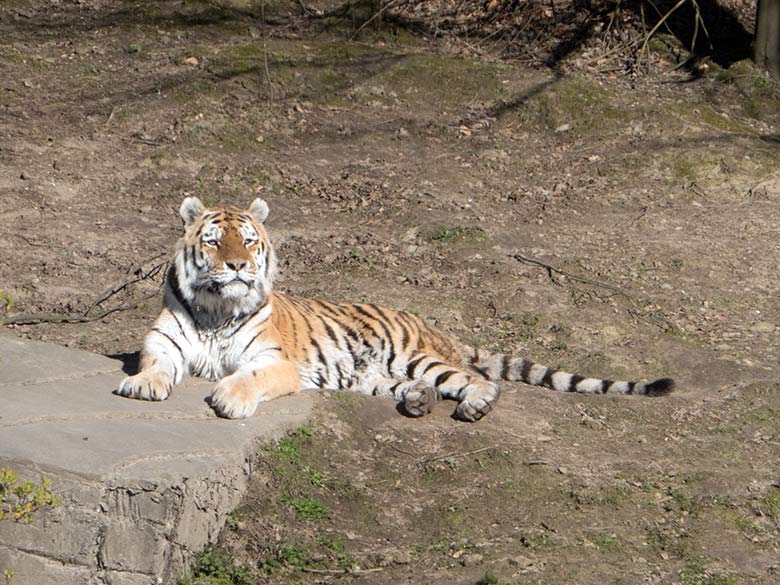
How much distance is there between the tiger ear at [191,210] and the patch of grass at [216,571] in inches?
78.5

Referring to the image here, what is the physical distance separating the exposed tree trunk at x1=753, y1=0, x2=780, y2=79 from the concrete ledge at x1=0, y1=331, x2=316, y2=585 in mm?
7968

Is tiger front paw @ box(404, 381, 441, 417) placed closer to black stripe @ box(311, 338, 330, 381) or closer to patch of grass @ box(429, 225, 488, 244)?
black stripe @ box(311, 338, 330, 381)

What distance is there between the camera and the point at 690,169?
9719 millimetres

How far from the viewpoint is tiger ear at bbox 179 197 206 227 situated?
18.9 feet

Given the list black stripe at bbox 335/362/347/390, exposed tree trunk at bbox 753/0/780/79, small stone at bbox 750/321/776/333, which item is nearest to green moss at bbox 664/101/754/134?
exposed tree trunk at bbox 753/0/780/79

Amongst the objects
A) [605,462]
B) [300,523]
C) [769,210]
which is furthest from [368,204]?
[300,523]

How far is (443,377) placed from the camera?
19.9ft

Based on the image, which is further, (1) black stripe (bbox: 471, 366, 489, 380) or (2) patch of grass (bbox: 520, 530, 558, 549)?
(1) black stripe (bbox: 471, 366, 489, 380)

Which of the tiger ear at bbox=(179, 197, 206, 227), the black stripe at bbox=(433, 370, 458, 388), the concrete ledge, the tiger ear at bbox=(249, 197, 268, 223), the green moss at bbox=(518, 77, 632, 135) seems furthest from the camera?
the green moss at bbox=(518, 77, 632, 135)

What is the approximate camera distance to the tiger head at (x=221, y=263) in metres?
5.50

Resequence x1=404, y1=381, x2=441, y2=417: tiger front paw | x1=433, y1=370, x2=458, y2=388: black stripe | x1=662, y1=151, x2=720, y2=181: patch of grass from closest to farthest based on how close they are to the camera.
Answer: x1=404, y1=381, x2=441, y2=417: tiger front paw < x1=433, y1=370, x2=458, y2=388: black stripe < x1=662, y1=151, x2=720, y2=181: patch of grass

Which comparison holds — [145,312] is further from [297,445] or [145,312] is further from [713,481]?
[713,481]

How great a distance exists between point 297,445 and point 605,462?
1530 millimetres

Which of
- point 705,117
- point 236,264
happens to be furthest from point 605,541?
point 705,117
